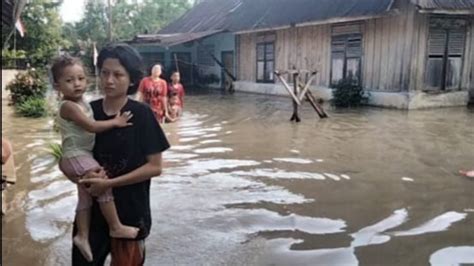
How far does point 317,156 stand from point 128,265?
5.80 meters

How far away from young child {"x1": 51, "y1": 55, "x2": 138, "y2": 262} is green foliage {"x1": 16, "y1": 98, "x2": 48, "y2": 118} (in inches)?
452

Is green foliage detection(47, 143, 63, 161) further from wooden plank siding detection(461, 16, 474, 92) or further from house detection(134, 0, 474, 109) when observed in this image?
wooden plank siding detection(461, 16, 474, 92)

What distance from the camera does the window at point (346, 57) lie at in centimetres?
1653

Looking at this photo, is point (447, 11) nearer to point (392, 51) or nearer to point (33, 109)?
point (392, 51)

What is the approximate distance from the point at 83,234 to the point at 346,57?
50.7 feet

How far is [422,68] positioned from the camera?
48.3 ft

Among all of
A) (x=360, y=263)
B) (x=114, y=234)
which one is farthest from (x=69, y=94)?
(x=360, y=263)

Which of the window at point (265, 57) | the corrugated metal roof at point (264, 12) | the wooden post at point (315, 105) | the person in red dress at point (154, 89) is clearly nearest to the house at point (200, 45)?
the corrugated metal roof at point (264, 12)

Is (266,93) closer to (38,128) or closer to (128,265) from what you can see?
(38,128)

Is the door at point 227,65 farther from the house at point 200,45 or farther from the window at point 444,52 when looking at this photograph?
the window at point 444,52

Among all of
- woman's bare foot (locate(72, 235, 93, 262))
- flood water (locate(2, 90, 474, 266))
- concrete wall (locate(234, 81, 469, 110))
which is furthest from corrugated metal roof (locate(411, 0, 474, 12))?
woman's bare foot (locate(72, 235, 93, 262))

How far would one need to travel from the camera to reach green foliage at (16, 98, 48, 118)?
1323 centimetres

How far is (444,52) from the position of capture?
48.9 feet

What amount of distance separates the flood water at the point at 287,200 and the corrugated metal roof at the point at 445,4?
179 inches
